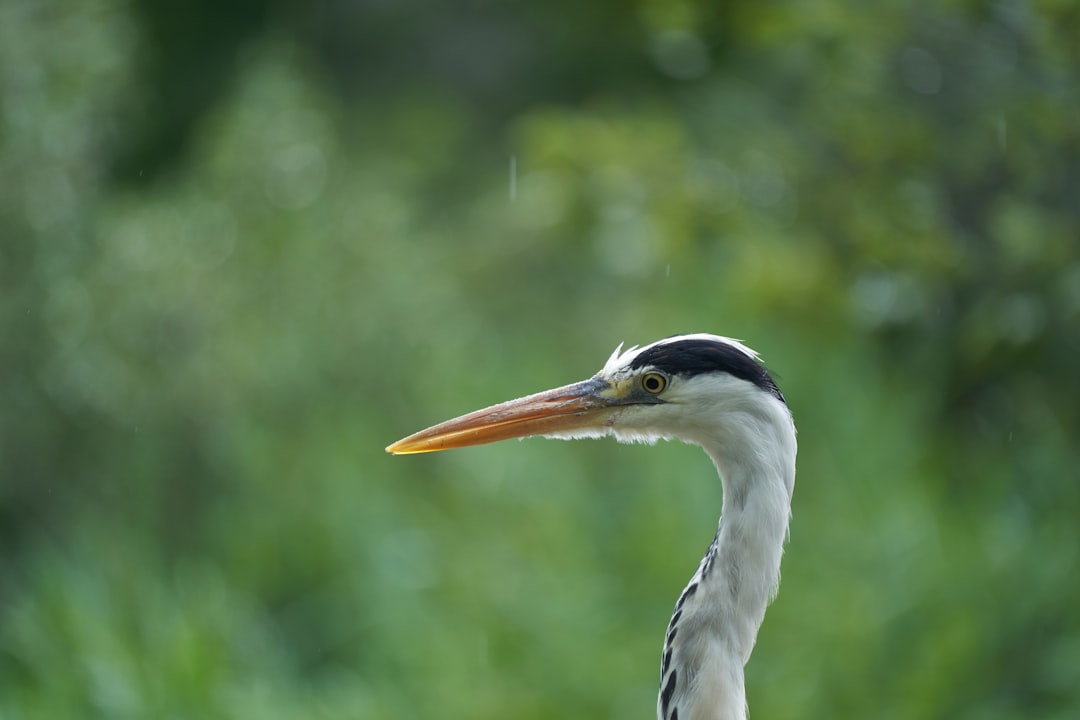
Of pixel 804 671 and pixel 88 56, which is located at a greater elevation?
pixel 88 56

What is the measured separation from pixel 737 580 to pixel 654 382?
→ 41 centimetres

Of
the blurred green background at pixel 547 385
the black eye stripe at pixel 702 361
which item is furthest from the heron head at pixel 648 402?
the blurred green background at pixel 547 385

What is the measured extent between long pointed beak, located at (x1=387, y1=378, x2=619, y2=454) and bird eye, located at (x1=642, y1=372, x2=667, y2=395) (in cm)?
7

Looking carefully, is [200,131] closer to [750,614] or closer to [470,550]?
[470,550]

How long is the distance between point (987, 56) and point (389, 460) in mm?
3621

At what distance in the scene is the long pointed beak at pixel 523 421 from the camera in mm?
2455

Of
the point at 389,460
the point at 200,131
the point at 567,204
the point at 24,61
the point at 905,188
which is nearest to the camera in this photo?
the point at 905,188

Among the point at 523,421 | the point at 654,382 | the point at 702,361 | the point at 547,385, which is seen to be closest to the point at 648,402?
the point at 654,382

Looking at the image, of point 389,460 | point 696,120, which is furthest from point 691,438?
point 696,120

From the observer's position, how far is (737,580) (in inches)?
90.0

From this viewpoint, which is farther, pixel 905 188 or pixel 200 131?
pixel 200 131

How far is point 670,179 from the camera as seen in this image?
3.99 meters

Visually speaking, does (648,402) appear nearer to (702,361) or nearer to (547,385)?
(702,361)

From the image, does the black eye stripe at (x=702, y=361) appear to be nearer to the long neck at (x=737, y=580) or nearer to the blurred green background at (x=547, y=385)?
the long neck at (x=737, y=580)
